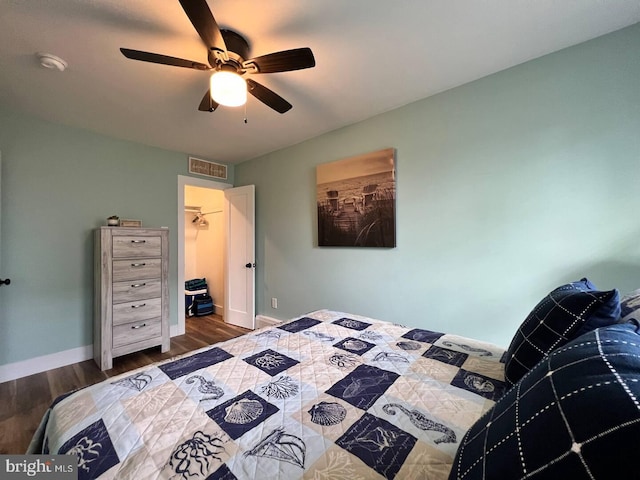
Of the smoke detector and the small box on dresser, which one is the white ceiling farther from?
the small box on dresser

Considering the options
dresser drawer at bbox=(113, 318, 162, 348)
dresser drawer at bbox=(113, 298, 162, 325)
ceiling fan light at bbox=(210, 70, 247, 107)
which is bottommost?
dresser drawer at bbox=(113, 318, 162, 348)

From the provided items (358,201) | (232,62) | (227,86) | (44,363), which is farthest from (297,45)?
(44,363)

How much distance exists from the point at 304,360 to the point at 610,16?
2549 millimetres

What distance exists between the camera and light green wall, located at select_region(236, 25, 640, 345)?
159 centimetres

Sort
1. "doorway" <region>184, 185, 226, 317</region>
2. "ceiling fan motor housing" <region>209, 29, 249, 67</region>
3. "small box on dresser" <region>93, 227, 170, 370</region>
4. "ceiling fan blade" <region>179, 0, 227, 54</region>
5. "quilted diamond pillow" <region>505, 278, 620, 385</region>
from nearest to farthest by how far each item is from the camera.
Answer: "quilted diamond pillow" <region>505, 278, 620, 385</region> < "ceiling fan blade" <region>179, 0, 227, 54</region> < "ceiling fan motor housing" <region>209, 29, 249, 67</region> < "small box on dresser" <region>93, 227, 170, 370</region> < "doorway" <region>184, 185, 226, 317</region>

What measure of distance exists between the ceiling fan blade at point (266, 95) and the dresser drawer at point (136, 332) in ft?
8.60

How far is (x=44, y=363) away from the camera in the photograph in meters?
2.56

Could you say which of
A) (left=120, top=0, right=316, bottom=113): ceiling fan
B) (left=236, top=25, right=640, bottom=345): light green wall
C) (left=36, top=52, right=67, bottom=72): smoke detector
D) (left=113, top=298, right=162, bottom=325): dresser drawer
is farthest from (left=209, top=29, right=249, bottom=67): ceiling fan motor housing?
(left=113, top=298, right=162, bottom=325): dresser drawer

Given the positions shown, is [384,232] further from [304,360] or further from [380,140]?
[304,360]

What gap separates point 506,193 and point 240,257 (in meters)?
3.26

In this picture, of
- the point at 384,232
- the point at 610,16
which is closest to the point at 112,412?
the point at 384,232

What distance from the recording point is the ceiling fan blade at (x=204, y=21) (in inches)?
43.9

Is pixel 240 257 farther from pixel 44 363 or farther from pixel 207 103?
pixel 207 103

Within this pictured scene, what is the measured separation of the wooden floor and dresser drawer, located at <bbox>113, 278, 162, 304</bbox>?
2.21 ft
